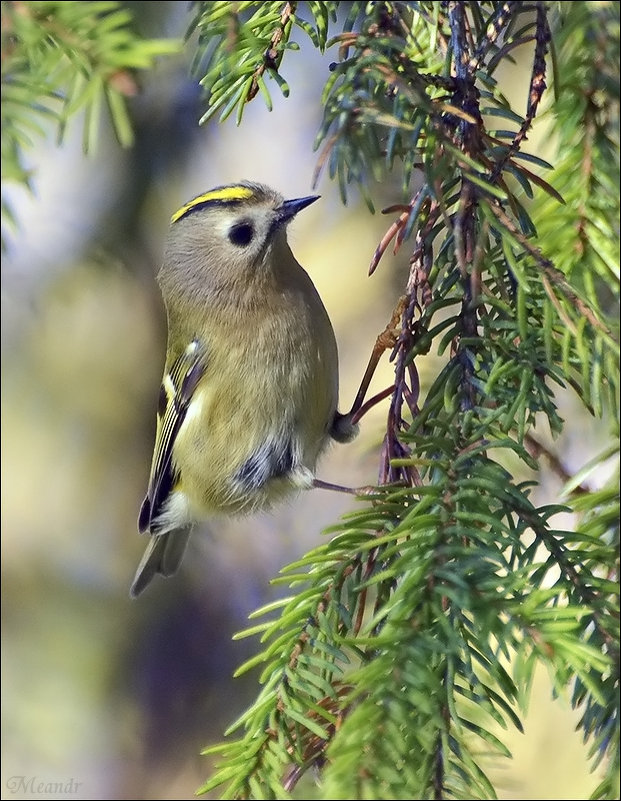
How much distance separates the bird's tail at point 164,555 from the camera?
1.46 m

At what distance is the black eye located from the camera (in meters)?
1.16

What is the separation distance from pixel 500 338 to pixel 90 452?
1581 millimetres

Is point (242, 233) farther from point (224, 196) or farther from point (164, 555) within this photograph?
point (164, 555)

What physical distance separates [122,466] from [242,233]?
962mm

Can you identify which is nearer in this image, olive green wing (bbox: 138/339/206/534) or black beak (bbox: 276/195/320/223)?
black beak (bbox: 276/195/320/223)

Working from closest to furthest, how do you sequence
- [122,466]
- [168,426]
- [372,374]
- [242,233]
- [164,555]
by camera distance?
[372,374], [242,233], [168,426], [164,555], [122,466]

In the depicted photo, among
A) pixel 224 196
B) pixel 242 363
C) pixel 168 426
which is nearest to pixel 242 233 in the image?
pixel 224 196

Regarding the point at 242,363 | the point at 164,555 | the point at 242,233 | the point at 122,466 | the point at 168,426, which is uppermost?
the point at 242,233

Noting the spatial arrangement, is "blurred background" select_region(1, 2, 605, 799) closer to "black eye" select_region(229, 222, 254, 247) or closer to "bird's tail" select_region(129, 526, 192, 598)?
"bird's tail" select_region(129, 526, 192, 598)

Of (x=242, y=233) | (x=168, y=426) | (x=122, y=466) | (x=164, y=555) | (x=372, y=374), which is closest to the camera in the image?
(x=372, y=374)

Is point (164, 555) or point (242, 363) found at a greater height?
point (242, 363)

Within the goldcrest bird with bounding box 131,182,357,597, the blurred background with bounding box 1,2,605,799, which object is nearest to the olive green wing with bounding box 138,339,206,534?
the goldcrest bird with bounding box 131,182,357,597

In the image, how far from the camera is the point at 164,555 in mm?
1462

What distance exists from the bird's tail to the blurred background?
39 cm
